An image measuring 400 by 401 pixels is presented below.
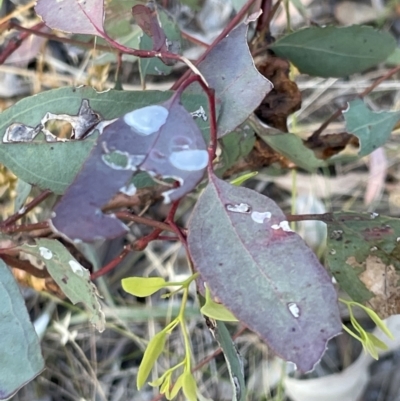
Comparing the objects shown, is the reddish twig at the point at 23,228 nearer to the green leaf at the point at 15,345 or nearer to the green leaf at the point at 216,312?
the green leaf at the point at 15,345

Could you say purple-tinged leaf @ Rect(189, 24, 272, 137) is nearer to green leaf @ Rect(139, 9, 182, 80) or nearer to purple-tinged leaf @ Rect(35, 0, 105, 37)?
purple-tinged leaf @ Rect(35, 0, 105, 37)

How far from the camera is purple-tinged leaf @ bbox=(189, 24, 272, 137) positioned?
0.41 m

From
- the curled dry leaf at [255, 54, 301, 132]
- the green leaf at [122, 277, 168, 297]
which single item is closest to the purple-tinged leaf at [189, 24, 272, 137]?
the green leaf at [122, 277, 168, 297]

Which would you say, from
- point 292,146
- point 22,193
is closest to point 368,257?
point 292,146

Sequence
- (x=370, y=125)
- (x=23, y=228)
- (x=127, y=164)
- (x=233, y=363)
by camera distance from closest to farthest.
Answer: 1. (x=127, y=164)
2. (x=233, y=363)
3. (x=23, y=228)
4. (x=370, y=125)

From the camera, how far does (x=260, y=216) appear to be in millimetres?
376

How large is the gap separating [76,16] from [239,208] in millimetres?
187

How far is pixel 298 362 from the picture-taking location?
0.33m

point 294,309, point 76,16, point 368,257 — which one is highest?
point 76,16

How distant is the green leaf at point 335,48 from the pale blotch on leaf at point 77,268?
1.20ft

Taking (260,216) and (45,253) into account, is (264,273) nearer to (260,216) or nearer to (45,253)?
(260,216)

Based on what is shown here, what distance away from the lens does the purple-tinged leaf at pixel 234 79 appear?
407 mm

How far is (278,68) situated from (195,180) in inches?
14.5

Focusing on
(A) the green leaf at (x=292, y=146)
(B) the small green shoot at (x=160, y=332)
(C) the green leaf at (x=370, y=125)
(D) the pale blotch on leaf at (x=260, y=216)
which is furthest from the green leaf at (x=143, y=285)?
(C) the green leaf at (x=370, y=125)
